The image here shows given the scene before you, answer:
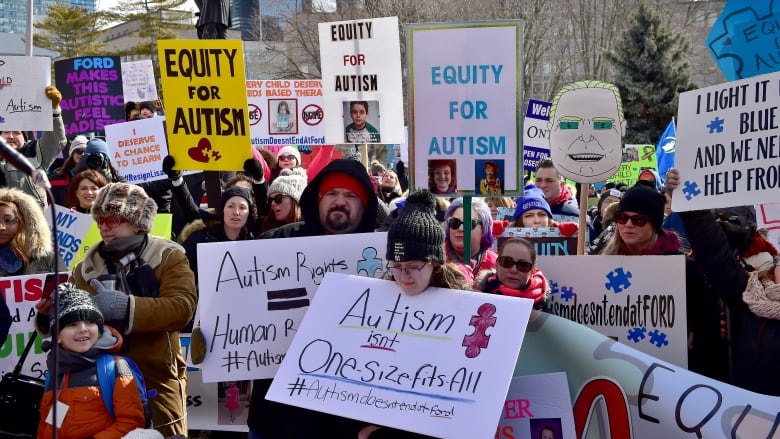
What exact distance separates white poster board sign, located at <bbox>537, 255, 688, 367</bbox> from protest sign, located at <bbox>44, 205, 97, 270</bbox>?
11.4 ft

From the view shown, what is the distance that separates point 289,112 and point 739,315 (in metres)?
6.65

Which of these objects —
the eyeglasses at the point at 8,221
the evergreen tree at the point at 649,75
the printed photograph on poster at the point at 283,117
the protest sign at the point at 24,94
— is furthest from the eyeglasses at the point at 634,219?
the evergreen tree at the point at 649,75

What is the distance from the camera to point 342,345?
358 cm

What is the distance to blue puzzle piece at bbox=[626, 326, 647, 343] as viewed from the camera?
4.41 m

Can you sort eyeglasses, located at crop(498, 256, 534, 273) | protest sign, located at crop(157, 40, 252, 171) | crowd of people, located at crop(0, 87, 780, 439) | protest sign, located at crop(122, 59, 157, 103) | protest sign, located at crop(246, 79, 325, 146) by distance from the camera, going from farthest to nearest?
1. protest sign, located at crop(122, 59, 157, 103)
2. protest sign, located at crop(246, 79, 325, 146)
3. protest sign, located at crop(157, 40, 252, 171)
4. eyeglasses, located at crop(498, 256, 534, 273)
5. crowd of people, located at crop(0, 87, 780, 439)

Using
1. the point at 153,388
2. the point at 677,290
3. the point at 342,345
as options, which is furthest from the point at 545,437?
the point at 153,388

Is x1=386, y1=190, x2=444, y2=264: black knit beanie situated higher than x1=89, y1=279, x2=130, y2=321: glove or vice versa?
x1=386, y1=190, x2=444, y2=264: black knit beanie

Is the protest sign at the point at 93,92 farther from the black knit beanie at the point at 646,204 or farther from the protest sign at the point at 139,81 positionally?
the black knit beanie at the point at 646,204

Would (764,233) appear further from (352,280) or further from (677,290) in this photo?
(352,280)

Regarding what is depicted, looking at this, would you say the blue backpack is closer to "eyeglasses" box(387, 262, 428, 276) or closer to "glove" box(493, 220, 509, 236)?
"eyeglasses" box(387, 262, 428, 276)

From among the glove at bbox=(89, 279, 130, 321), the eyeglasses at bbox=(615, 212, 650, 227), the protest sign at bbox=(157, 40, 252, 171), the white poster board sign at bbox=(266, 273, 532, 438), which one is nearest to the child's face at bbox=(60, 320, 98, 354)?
the glove at bbox=(89, 279, 130, 321)

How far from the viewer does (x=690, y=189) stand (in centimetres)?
468

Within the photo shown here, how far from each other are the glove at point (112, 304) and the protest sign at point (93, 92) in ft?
20.3

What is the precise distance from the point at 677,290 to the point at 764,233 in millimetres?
1665
